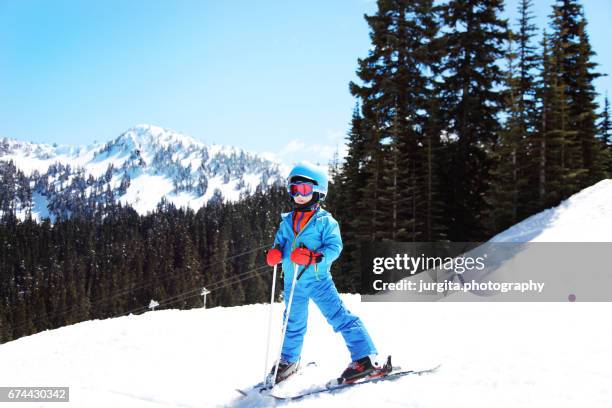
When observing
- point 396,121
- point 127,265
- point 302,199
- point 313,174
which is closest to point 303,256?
point 302,199

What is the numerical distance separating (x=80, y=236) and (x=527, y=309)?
141 metres

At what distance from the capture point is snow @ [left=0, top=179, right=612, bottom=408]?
379 cm

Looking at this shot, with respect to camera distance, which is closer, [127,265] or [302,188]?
[302,188]

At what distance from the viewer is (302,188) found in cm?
475

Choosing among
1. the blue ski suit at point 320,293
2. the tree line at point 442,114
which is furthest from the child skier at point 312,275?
the tree line at point 442,114

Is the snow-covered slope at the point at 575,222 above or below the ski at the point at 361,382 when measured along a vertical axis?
above

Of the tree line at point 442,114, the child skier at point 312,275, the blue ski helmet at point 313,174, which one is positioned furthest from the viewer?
the tree line at point 442,114

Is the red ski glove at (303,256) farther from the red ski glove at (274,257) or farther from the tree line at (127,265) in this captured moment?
the tree line at (127,265)

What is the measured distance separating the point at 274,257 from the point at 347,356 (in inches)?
72.2

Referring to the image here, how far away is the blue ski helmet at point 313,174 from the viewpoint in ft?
15.5

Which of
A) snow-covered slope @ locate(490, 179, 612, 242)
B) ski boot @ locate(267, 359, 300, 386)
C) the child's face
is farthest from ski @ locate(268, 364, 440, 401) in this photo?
snow-covered slope @ locate(490, 179, 612, 242)

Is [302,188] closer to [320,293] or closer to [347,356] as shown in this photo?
[320,293]

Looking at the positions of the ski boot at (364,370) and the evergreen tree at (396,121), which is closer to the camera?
the ski boot at (364,370)

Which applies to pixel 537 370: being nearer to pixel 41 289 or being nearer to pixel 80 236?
pixel 41 289
